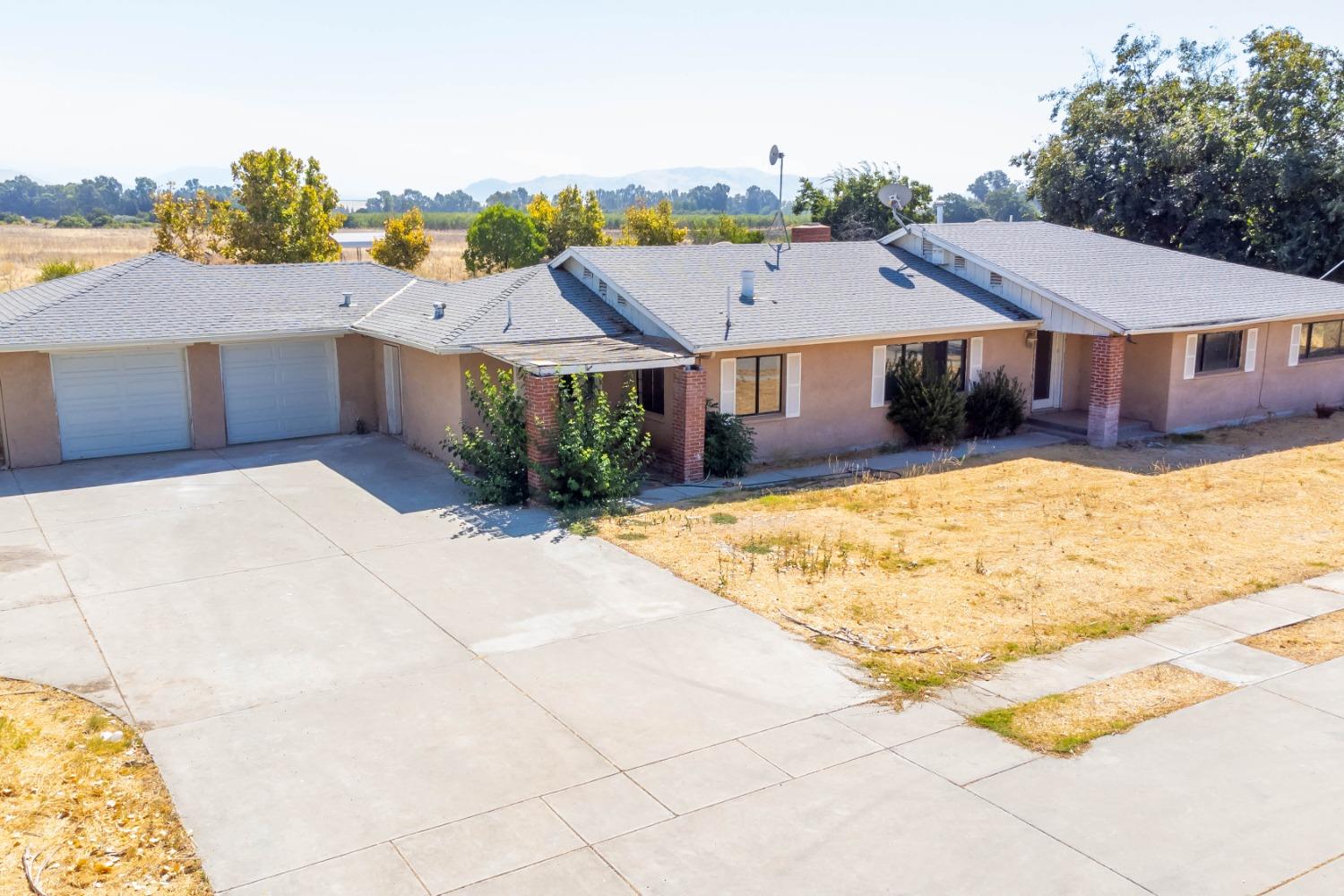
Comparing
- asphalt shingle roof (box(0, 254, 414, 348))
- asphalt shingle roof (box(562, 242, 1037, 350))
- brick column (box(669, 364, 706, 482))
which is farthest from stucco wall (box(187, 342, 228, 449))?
brick column (box(669, 364, 706, 482))

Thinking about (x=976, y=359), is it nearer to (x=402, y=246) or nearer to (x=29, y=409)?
(x=29, y=409)

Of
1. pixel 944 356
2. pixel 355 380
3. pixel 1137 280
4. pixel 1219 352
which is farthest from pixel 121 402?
pixel 1219 352

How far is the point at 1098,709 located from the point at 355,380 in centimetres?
1693

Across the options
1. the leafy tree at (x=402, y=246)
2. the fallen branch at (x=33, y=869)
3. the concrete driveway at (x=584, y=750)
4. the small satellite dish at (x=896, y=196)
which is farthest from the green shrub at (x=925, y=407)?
the leafy tree at (x=402, y=246)

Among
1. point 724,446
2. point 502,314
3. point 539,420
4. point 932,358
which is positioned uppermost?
point 502,314

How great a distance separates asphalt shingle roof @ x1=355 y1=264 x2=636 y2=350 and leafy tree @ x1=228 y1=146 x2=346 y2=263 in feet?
50.8

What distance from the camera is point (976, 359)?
70.5 feet

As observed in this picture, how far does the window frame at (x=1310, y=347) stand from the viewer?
80.3 ft

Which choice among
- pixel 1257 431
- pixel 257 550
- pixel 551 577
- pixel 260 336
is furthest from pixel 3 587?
pixel 1257 431

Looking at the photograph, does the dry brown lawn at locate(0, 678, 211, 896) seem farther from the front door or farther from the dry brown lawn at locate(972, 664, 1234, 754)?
the front door

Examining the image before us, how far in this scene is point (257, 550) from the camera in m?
14.1

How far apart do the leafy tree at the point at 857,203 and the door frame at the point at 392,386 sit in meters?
25.1

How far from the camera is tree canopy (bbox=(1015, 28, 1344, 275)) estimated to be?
106 ft

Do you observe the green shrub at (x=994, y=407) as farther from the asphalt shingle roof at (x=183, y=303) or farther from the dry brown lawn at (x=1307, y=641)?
the asphalt shingle roof at (x=183, y=303)
